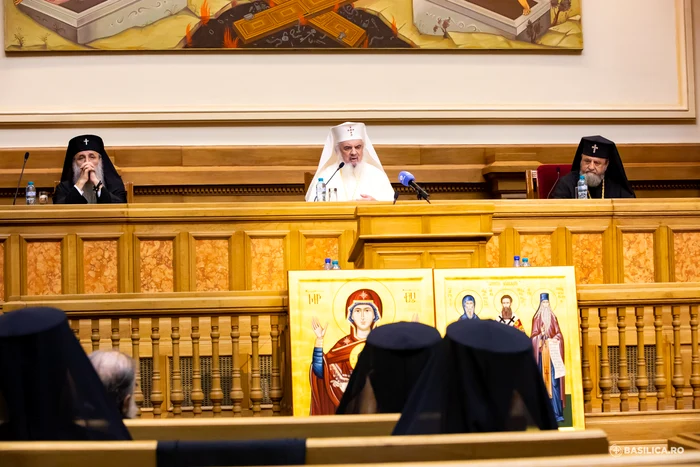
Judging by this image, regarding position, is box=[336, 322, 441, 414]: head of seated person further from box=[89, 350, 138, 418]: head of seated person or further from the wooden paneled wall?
the wooden paneled wall

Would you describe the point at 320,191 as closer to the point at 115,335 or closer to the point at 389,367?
the point at 115,335

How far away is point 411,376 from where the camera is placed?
331 centimetres

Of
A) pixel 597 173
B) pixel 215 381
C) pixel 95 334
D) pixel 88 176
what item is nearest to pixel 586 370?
pixel 215 381

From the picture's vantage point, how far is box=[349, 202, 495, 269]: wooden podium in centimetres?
551

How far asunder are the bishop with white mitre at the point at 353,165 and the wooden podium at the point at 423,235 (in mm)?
3088

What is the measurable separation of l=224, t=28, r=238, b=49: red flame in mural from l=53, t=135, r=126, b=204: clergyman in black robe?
7.48 ft

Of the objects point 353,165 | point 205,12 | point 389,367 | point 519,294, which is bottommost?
point 389,367

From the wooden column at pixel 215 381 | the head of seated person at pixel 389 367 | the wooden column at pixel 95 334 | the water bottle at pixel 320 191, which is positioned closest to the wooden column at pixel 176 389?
the wooden column at pixel 215 381

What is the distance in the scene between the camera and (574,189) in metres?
8.59

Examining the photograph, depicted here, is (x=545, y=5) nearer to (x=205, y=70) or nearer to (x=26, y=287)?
(x=205, y=70)

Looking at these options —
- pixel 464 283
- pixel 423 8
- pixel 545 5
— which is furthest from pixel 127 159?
pixel 464 283

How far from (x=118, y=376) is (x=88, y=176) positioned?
5.29 m

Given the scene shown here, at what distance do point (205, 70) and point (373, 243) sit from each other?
527 centimetres

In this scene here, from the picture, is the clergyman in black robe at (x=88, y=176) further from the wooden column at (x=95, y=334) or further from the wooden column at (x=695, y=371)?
the wooden column at (x=695, y=371)
